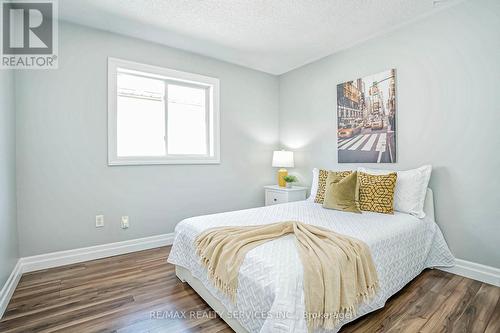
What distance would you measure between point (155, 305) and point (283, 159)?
2.67m

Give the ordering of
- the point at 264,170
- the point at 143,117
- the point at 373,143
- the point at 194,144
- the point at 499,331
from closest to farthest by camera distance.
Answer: the point at 499,331 < the point at 373,143 < the point at 143,117 < the point at 194,144 < the point at 264,170

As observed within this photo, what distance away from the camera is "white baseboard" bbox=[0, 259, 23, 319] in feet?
5.79

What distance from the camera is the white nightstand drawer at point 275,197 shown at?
362 centimetres

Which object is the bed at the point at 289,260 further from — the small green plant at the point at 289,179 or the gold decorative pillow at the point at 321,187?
the small green plant at the point at 289,179

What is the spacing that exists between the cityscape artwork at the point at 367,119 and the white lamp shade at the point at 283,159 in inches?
32.7

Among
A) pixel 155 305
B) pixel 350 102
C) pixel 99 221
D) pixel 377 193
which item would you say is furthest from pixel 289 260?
pixel 350 102

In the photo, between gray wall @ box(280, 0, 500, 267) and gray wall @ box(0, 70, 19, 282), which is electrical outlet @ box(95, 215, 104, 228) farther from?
gray wall @ box(280, 0, 500, 267)

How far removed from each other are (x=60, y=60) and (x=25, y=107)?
59 cm

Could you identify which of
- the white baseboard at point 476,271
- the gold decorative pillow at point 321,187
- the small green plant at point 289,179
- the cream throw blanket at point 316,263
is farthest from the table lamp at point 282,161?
the white baseboard at point 476,271

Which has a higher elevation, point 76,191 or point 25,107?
point 25,107

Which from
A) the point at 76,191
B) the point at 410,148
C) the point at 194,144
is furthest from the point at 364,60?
the point at 76,191

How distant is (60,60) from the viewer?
8.34 feet

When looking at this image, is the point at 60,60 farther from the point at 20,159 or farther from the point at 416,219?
the point at 416,219

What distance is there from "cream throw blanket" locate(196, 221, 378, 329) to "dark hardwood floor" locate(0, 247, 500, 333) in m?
0.32
